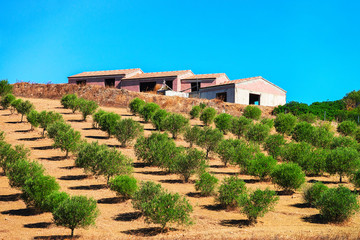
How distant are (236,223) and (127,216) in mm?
4226

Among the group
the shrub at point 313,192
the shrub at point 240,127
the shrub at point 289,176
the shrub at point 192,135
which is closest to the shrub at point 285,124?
the shrub at point 240,127

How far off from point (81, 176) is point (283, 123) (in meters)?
20.7

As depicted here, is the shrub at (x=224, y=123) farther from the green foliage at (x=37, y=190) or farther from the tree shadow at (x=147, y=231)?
the tree shadow at (x=147, y=231)

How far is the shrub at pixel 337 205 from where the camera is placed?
14.2 m

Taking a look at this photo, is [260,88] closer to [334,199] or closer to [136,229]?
[334,199]

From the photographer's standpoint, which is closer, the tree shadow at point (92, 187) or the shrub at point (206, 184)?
the shrub at point (206, 184)

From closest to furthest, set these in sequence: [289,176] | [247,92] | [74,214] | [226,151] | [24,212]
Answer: [74,214] → [24,212] → [289,176] → [226,151] → [247,92]

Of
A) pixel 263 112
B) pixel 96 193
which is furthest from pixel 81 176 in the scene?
pixel 263 112

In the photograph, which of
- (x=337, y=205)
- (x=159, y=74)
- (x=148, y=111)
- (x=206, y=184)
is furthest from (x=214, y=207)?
(x=159, y=74)

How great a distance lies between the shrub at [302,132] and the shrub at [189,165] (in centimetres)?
1380

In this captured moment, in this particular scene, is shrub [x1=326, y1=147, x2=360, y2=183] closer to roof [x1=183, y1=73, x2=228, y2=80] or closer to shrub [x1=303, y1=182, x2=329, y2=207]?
shrub [x1=303, y1=182, x2=329, y2=207]

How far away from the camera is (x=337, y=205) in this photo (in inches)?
557

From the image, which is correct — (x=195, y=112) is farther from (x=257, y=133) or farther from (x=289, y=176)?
(x=289, y=176)

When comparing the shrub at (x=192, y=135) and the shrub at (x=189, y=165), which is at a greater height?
the shrub at (x=192, y=135)
